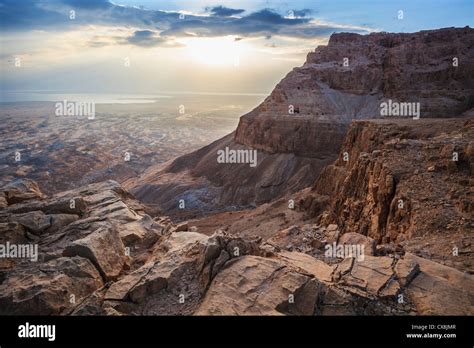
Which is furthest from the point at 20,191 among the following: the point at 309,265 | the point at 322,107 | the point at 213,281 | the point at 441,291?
the point at 322,107

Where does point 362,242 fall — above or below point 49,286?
above

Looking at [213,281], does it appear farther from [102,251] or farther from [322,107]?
[322,107]

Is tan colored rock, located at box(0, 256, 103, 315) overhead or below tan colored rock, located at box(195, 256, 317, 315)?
below

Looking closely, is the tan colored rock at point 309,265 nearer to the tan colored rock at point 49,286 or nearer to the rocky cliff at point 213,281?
the rocky cliff at point 213,281

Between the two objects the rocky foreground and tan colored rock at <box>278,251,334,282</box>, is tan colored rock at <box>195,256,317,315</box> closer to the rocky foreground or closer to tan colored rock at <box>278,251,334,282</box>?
the rocky foreground

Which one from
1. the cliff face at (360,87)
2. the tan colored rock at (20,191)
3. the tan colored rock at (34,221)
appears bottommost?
the tan colored rock at (34,221)

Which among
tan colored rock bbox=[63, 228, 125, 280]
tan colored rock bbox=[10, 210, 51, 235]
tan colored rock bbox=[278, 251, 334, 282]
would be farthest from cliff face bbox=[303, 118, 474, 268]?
tan colored rock bbox=[10, 210, 51, 235]

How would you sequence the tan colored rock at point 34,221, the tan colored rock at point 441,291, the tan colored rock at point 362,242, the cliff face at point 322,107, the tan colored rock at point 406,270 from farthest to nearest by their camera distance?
the cliff face at point 322,107, the tan colored rock at point 34,221, the tan colored rock at point 362,242, the tan colored rock at point 406,270, the tan colored rock at point 441,291

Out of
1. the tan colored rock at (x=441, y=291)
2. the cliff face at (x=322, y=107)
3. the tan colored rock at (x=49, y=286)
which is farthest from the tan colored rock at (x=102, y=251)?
the cliff face at (x=322, y=107)
